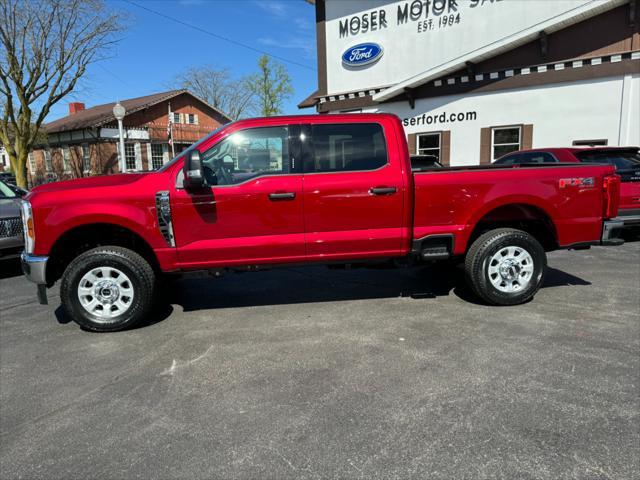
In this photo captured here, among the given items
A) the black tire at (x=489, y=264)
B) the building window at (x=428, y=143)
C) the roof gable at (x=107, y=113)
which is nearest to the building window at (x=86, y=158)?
the roof gable at (x=107, y=113)

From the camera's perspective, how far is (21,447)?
2.67 metres

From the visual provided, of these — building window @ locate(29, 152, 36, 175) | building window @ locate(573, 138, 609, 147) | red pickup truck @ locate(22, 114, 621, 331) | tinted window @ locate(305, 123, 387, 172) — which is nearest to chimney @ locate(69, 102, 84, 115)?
building window @ locate(29, 152, 36, 175)

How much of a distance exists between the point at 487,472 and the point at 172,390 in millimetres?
2146

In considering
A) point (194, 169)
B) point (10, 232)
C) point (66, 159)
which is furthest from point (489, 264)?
point (66, 159)

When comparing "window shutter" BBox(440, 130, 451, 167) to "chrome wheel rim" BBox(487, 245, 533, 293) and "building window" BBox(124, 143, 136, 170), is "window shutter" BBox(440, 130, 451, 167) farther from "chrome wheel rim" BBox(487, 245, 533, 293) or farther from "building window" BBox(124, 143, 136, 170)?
"building window" BBox(124, 143, 136, 170)

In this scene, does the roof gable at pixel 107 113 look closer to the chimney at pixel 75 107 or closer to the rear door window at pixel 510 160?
the chimney at pixel 75 107

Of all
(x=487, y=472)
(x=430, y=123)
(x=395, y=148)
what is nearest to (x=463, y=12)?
(x=430, y=123)

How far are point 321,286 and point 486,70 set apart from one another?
1134 cm

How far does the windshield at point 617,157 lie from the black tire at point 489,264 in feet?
13.2

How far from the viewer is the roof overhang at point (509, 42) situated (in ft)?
40.6

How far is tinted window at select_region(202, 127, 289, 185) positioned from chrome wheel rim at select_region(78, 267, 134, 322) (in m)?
1.35

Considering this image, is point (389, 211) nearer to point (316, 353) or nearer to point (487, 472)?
point (316, 353)

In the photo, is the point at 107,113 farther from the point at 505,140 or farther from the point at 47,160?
the point at 505,140

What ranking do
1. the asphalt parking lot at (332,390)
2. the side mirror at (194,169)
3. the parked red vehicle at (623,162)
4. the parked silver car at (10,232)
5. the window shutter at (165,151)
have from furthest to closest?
the window shutter at (165,151) < the parked red vehicle at (623,162) < the parked silver car at (10,232) < the side mirror at (194,169) < the asphalt parking lot at (332,390)
